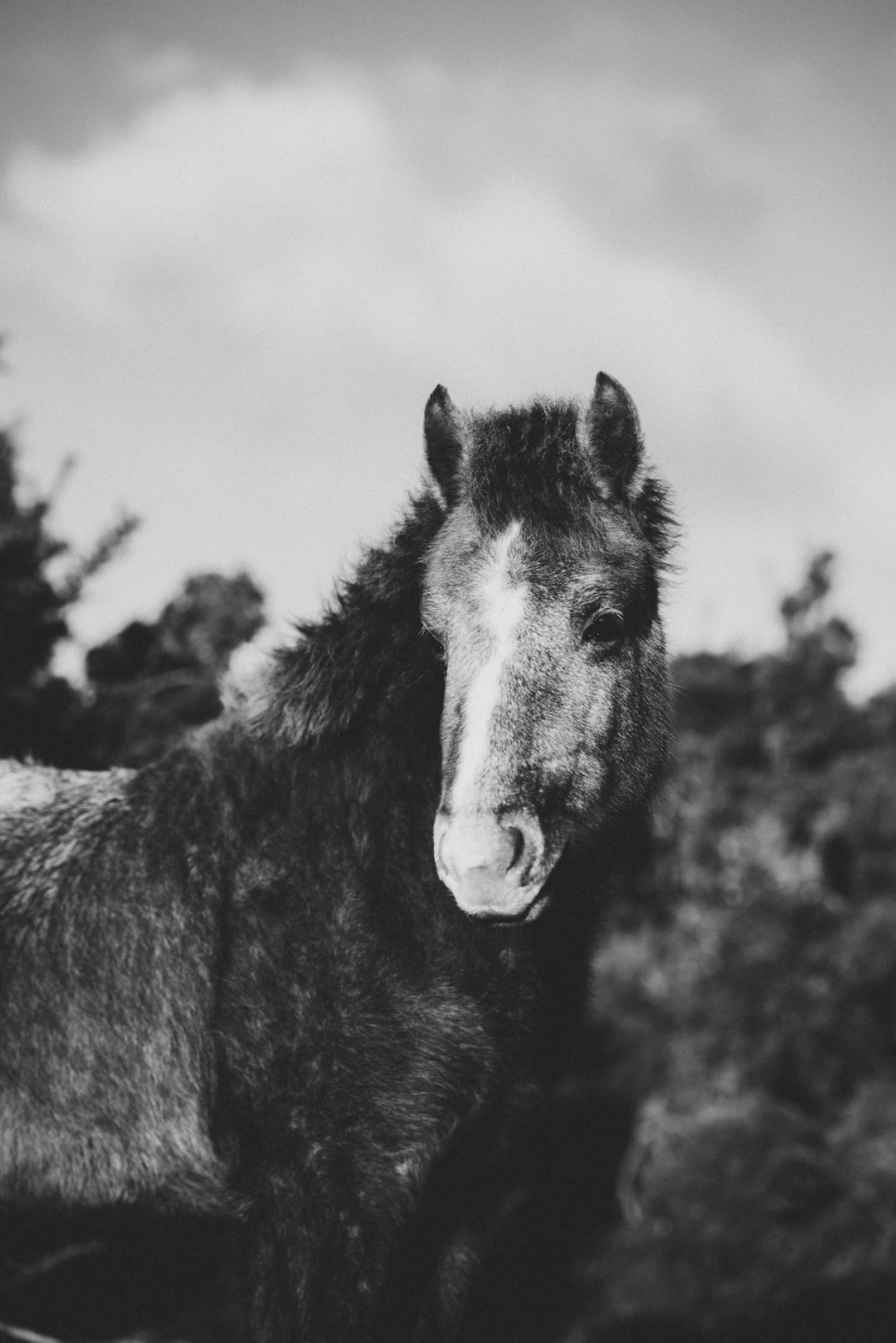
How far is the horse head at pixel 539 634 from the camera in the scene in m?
2.67

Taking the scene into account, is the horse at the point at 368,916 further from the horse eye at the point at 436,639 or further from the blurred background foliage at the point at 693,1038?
the blurred background foliage at the point at 693,1038

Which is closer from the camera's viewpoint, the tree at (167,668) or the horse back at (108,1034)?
the horse back at (108,1034)

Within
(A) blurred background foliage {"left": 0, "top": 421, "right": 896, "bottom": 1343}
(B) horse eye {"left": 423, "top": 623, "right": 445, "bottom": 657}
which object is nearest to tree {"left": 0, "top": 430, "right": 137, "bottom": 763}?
(A) blurred background foliage {"left": 0, "top": 421, "right": 896, "bottom": 1343}

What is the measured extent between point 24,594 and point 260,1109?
14.9 ft

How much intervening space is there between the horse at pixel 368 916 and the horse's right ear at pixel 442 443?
16 cm

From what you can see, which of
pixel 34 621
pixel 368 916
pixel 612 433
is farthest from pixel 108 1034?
pixel 34 621

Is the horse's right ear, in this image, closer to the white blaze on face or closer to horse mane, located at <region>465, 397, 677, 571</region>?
horse mane, located at <region>465, 397, 677, 571</region>

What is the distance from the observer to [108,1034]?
299cm

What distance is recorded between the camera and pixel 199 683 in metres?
6.93

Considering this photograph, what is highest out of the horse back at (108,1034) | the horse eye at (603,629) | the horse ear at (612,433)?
the horse ear at (612,433)

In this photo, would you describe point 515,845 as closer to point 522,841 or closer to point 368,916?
point 522,841

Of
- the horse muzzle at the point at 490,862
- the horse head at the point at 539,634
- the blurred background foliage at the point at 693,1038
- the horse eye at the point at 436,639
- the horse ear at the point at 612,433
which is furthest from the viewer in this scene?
the blurred background foliage at the point at 693,1038

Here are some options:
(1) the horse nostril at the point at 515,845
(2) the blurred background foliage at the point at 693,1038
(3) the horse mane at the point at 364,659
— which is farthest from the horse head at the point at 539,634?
(2) the blurred background foliage at the point at 693,1038

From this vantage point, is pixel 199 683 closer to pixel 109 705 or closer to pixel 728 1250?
pixel 109 705
